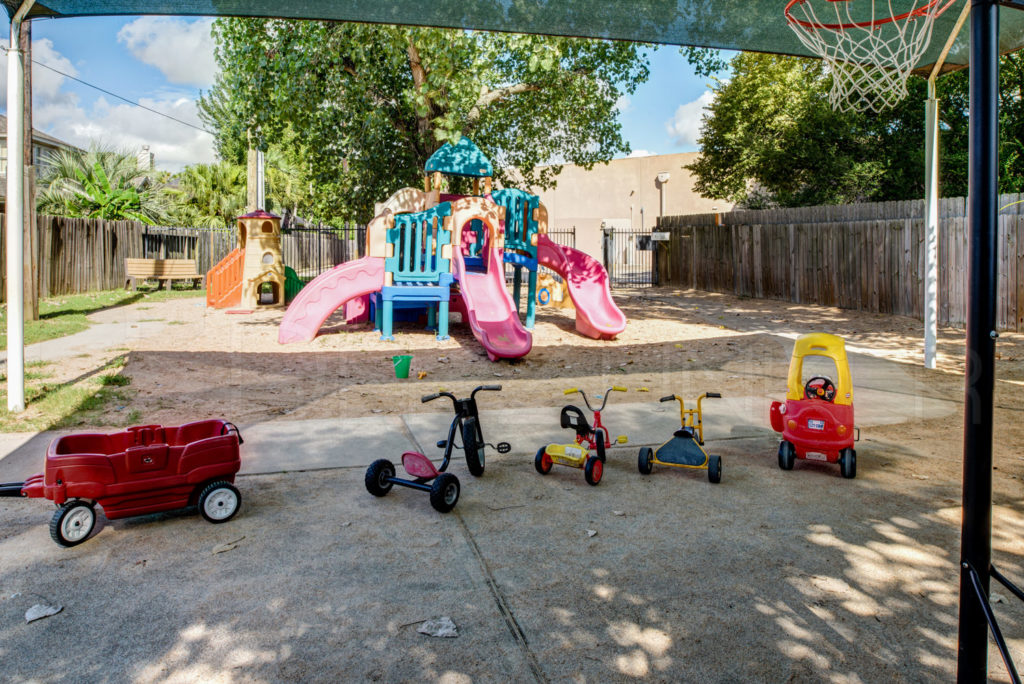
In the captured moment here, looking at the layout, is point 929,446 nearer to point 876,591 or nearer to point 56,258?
point 876,591

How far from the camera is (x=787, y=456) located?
5.52m

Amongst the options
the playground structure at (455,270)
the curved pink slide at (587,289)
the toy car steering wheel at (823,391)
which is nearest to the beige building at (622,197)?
the curved pink slide at (587,289)

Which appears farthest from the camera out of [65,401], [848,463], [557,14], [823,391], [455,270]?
[455,270]

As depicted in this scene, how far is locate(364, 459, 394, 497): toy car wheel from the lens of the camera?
4824 mm

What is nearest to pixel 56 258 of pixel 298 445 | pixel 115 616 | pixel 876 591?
pixel 298 445

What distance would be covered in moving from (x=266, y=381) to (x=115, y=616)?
19.1 feet

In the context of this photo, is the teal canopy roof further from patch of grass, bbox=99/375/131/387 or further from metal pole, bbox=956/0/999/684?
metal pole, bbox=956/0/999/684

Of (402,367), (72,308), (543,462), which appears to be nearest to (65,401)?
(402,367)

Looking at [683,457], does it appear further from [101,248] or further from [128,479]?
[101,248]

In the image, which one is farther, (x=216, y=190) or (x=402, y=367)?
(x=216, y=190)

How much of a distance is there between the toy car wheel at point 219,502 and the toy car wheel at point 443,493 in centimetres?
114

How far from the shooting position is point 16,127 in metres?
6.66

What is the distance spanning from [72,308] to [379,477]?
14.7 m

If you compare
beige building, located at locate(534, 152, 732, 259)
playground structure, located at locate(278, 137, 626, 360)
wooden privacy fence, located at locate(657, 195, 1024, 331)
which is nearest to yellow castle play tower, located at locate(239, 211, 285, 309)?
playground structure, located at locate(278, 137, 626, 360)
